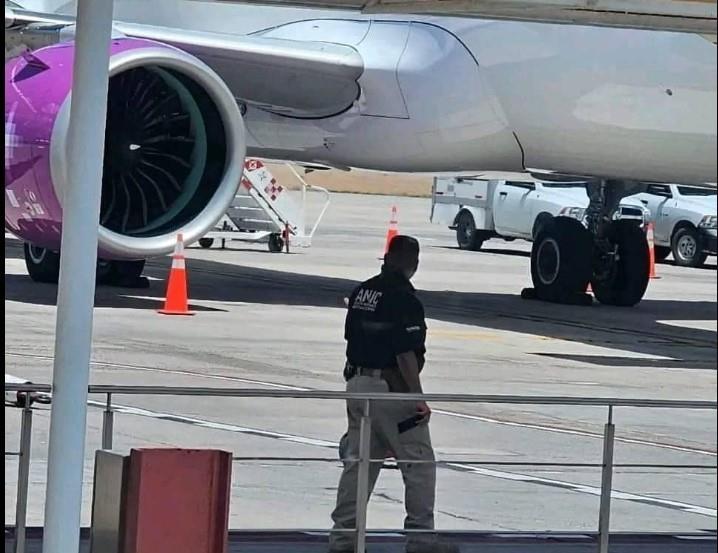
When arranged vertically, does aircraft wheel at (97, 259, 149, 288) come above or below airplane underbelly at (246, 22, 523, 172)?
below

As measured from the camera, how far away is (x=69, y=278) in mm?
4227

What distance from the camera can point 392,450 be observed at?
621 cm

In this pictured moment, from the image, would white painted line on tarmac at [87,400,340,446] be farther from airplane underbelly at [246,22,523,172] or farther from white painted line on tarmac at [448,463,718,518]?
airplane underbelly at [246,22,523,172]

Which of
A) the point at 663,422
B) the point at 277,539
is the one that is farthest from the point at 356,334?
the point at 663,422

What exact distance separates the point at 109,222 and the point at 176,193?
0.51 meters

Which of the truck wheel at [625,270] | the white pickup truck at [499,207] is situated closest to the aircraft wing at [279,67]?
the truck wheel at [625,270]

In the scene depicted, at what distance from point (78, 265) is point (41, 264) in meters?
10.8

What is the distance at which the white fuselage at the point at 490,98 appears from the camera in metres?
11.3

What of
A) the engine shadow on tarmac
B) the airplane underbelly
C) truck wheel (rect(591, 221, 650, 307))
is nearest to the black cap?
the engine shadow on tarmac

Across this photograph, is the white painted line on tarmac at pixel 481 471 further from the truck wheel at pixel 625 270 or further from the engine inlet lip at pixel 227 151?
the truck wheel at pixel 625 270

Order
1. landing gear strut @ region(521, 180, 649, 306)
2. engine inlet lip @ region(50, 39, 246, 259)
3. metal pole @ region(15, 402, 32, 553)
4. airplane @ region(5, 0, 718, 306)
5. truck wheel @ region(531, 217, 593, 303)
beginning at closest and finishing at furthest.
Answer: metal pole @ region(15, 402, 32, 553) → engine inlet lip @ region(50, 39, 246, 259) → airplane @ region(5, 0, 718, 306) → landing gear strut @ region(521, 180, 649, 306) → truck wheel @ region(531, 217, 593, 303)

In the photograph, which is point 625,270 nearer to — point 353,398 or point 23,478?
point 353,398

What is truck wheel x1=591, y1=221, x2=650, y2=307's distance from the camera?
15414 millimetres

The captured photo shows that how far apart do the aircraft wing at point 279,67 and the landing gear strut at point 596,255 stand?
2.51m
